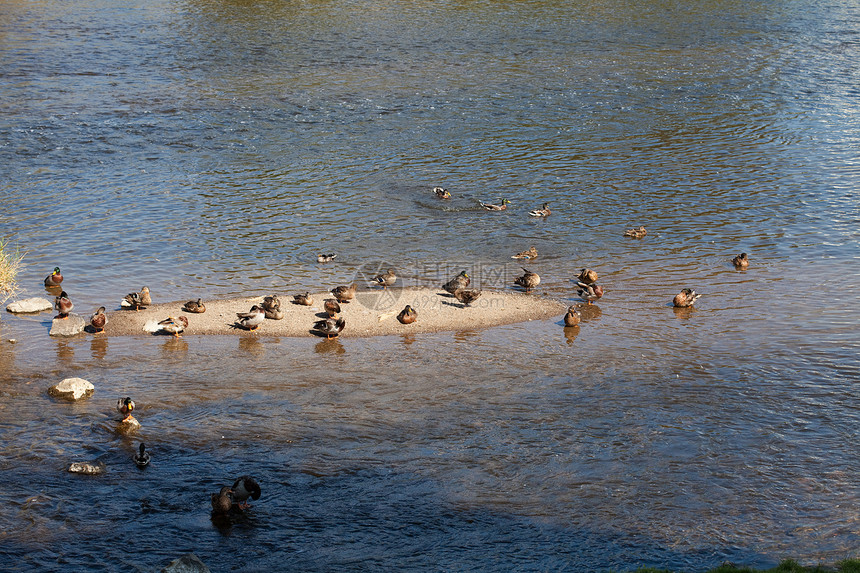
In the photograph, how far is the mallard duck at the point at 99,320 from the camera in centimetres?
1807

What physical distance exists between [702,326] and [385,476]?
29.8 ft

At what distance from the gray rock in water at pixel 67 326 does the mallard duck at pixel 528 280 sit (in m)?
10.3

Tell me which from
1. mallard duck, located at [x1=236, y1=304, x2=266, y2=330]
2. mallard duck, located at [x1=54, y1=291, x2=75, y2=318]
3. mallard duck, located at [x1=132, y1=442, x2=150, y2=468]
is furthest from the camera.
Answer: mallard duck, located at [x1=54, y1=291, x2=75, y2=318]

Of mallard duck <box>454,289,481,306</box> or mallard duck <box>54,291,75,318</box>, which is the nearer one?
mallard duck <box>54,291,75,318</box>

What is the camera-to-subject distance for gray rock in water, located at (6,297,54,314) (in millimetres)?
19250

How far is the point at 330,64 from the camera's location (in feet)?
139

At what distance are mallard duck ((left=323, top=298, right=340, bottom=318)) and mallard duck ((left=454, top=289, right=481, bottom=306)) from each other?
2940mm

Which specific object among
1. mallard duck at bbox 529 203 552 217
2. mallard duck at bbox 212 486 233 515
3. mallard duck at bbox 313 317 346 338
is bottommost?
mallard duck at bbox 212 486 233 515

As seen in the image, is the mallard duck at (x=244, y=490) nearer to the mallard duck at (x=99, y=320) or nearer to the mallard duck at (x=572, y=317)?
the mallard duck at (x=99, y=320)

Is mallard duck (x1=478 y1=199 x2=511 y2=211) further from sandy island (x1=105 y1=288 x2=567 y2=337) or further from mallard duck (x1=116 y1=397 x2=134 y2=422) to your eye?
mallard duck (x1=116 y1=397 x2=134 y2=422)

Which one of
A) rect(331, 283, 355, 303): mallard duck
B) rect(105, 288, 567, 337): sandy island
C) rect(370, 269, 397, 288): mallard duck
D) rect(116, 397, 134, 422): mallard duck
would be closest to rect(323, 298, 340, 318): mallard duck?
rect(105, 288, 567, 337): sandy island

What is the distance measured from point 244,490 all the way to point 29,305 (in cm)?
1019

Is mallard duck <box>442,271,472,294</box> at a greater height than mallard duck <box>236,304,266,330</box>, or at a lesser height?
greater

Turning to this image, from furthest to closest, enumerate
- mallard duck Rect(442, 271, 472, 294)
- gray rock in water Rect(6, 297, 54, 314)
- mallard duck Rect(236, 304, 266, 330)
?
mallard duck Rect(442, 271, 472, 294) < gray rock in water Rect(6, 297, 54, 314) < mallard duck Rect(236, 304, 266, 330)
